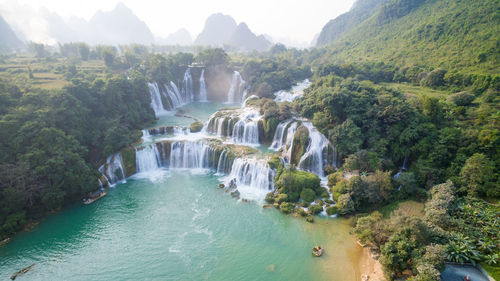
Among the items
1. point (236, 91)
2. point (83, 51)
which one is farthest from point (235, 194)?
point (83, 51)

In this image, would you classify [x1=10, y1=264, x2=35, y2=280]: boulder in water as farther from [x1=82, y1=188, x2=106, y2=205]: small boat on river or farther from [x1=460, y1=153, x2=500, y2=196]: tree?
[x1=460, y1=153, x2=500, y2=196]: tree

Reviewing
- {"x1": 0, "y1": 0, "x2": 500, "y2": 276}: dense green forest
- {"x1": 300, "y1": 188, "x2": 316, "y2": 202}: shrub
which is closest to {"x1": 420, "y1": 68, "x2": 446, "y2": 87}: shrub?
{"x1": 0, "y1": 0, "x2": 500, "y2": 276}: dense green forest

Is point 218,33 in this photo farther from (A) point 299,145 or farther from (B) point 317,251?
(B) point 317,251

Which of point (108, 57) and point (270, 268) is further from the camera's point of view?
point (108, 57)

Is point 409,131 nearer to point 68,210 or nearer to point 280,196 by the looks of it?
point 280,196

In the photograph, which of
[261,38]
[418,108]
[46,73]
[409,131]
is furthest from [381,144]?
[261,38]

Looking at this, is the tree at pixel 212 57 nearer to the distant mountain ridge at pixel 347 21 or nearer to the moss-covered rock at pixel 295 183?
the moss-covered rock at pixel 295 183
